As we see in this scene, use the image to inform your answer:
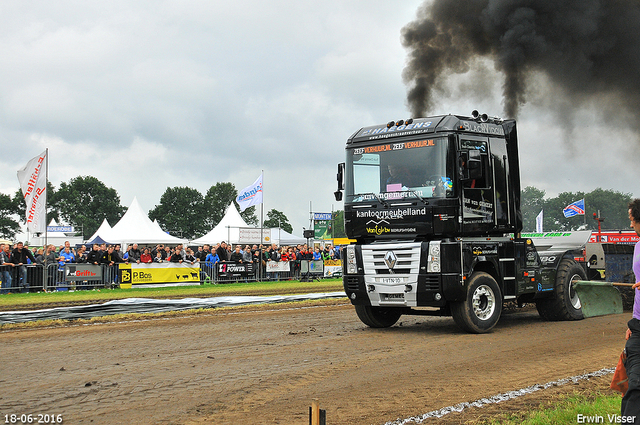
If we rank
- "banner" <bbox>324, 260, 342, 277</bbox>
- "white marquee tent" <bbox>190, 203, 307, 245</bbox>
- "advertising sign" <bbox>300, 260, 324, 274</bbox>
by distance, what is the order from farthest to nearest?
"white marquee tent" <bbox>190, 203, 307, 245</bbox> < "banner" <bbox>324, 260, 342, 277</bbox> < "advertising sign" <bbox>300, 260, 324, 274</bbox>

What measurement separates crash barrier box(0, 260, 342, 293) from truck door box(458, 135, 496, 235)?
15854 millimetres

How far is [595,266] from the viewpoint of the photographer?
13289 millimetres

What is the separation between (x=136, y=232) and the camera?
138 feet

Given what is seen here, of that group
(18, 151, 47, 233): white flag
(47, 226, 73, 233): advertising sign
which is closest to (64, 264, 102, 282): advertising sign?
(18, 151, 47, 233): white flag

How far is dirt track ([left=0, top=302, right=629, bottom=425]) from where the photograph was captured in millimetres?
5422

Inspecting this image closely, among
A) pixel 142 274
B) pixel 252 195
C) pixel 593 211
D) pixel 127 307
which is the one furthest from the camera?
pixel 593 211

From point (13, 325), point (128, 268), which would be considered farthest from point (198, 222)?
point (13, 325)

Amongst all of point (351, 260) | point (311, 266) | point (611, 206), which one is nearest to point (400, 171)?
point (351, 260)

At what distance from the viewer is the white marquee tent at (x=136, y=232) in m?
41.4

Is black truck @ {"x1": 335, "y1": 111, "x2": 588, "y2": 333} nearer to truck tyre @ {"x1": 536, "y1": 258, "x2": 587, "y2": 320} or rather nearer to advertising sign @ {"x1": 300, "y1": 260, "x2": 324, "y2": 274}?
truck tyre @ {"x1": 536, "y1": 258, "x2": 587, "y2": 320}

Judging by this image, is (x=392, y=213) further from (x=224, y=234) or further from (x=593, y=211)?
(x=593, y=211)

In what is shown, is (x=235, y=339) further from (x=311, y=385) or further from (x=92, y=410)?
(x=92, y=410)

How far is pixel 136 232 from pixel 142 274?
2051cm

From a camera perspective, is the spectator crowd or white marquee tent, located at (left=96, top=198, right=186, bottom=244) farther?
white marquee tent, located at (left=96, top=198, right=186, bottom=244)
